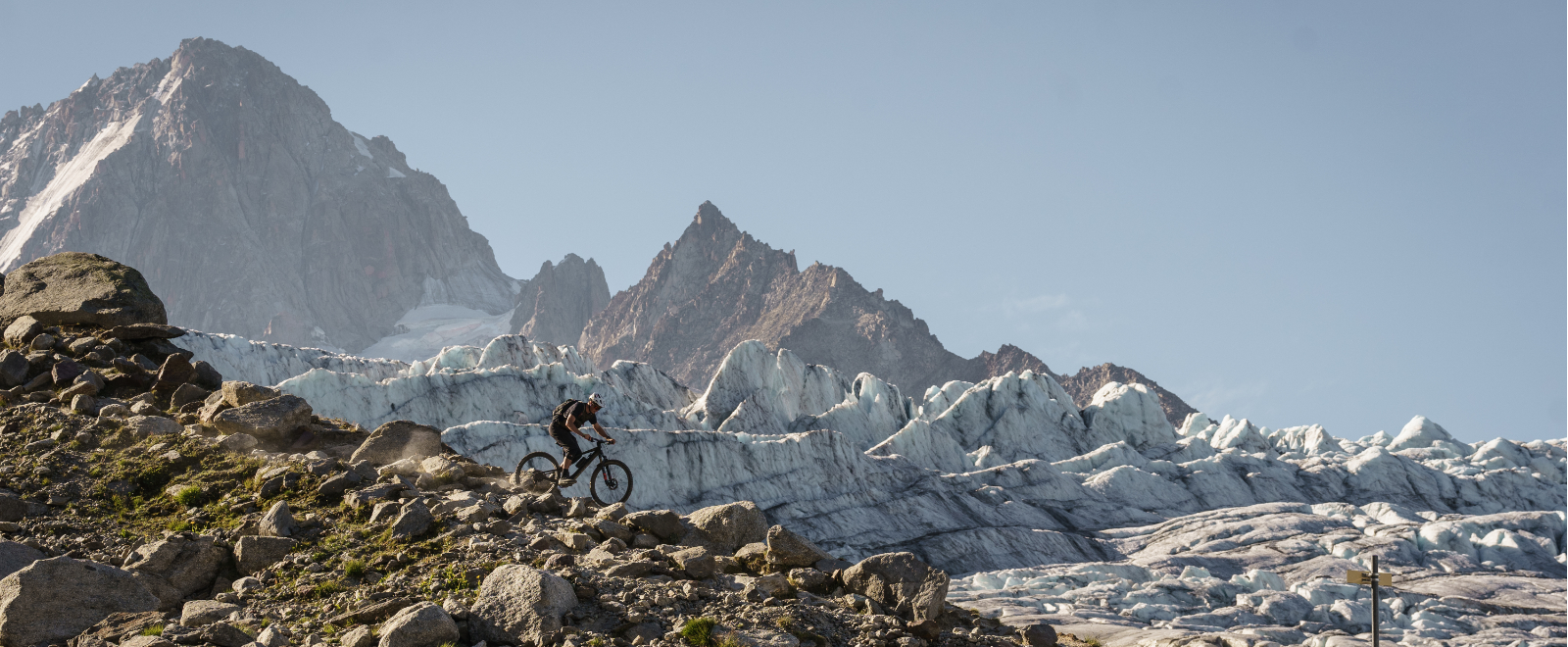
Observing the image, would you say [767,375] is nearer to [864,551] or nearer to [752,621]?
[864,551]

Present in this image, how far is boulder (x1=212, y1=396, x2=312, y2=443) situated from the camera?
21.2 m

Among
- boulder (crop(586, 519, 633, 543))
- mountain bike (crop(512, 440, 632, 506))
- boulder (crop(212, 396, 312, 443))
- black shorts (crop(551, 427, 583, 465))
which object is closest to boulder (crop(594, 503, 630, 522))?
boulder (crop(586, 519, 633, 543))

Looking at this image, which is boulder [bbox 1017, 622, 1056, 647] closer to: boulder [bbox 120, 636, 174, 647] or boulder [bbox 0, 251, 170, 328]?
boulder [bbox 120, 636, 174, 647]

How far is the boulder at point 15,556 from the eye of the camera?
14.2 meters

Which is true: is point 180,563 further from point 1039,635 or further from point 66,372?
point 1039,635

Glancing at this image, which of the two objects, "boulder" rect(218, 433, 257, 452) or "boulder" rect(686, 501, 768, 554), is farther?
"boulder" rect(218, 433, 257, 452)

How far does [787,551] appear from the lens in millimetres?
15844

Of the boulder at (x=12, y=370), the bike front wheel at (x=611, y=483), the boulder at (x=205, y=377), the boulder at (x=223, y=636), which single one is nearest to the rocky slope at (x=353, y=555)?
the boulder at (x=223, y=636)

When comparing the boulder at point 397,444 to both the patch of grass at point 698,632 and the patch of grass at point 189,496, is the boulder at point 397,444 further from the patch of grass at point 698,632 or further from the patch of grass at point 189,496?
the patch of grass at point 698,632

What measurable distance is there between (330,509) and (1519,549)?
8620 cm

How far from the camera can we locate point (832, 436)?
84.2 metres

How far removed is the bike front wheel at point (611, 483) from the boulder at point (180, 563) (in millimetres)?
6824

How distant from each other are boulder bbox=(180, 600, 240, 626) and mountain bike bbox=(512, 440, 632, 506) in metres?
6.81

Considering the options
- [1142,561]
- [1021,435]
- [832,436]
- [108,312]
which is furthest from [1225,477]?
[108,312]
